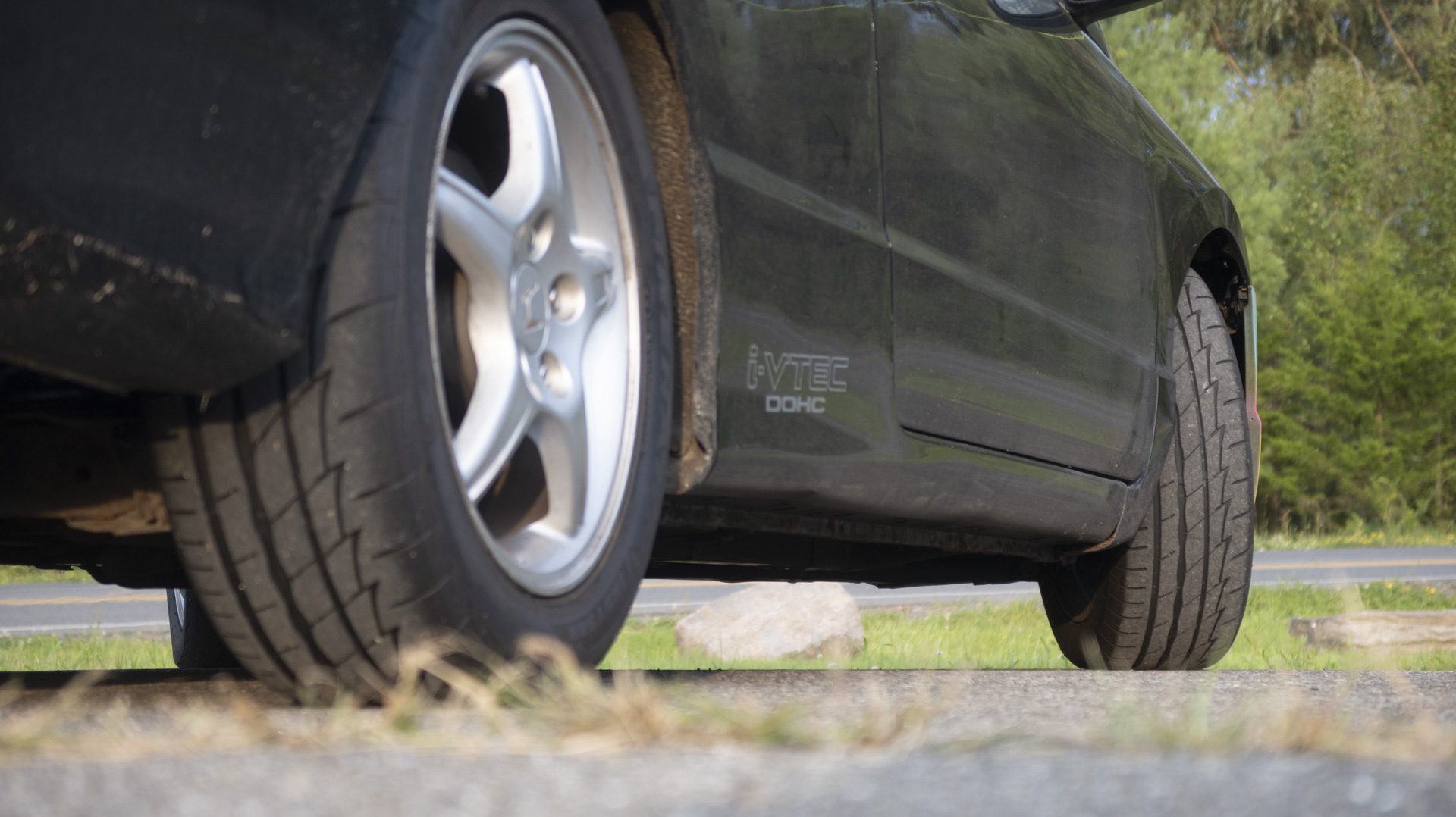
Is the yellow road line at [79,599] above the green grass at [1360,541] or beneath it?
above

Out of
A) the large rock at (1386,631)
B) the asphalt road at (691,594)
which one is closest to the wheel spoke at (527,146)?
the large rock at (1386,631)

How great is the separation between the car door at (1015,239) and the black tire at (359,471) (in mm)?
927

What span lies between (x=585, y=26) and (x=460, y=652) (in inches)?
30.3

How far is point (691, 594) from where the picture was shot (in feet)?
33.1

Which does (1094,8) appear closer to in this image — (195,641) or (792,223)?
(792,223)

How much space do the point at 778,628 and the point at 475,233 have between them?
5184mm

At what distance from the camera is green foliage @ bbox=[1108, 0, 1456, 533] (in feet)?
73.5

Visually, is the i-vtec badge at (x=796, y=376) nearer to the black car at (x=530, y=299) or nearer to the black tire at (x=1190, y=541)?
the black car at (x=530, y=299)

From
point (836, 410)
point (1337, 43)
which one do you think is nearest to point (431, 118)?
point (836, 410)

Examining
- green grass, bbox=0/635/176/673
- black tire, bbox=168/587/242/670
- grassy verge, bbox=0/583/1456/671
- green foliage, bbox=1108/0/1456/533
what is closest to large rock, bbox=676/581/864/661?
grassy verge, bbox=0/583/1456/671

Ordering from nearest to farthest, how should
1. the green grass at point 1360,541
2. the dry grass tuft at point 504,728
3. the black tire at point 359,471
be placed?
the dry grass tuft at point 504,728 < the black tire at point 359,471 < the green grass at point 1360,541

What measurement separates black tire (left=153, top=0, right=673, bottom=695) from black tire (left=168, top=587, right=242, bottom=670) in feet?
7.60

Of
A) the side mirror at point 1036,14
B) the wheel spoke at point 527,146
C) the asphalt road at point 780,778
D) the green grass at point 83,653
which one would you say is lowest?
the green grass at point 83,653

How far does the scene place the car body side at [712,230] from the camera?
3.76 feet
